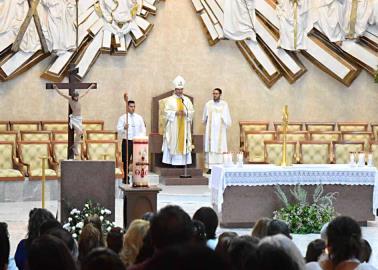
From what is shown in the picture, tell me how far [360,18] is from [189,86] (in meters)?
3.78

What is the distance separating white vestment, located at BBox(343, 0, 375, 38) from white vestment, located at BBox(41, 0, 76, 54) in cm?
559

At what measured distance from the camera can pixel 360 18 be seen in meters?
18.2

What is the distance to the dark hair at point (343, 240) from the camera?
4.38m

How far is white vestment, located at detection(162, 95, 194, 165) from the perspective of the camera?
16734 millimetres

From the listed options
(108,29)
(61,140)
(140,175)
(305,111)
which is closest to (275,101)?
(305,111)

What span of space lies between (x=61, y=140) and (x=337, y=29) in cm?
649

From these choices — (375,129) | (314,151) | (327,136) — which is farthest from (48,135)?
(375,129)

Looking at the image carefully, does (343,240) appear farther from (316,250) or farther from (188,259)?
(188,259)

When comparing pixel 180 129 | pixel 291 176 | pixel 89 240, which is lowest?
pixel 89 240

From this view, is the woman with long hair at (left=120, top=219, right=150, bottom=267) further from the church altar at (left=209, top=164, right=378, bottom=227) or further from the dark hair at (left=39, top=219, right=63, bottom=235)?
the church altar at (left=209, top=164, right=378, bottom=227)

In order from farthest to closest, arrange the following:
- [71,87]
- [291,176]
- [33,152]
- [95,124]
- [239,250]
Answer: [95,124] < [33,152] < [291,176] < [71,87] < [239,250]

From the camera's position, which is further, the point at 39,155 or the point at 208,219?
the point at 39,155

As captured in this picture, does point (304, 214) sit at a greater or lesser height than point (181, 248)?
lesser

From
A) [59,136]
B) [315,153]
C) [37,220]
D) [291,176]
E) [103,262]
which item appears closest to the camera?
[103,262]
